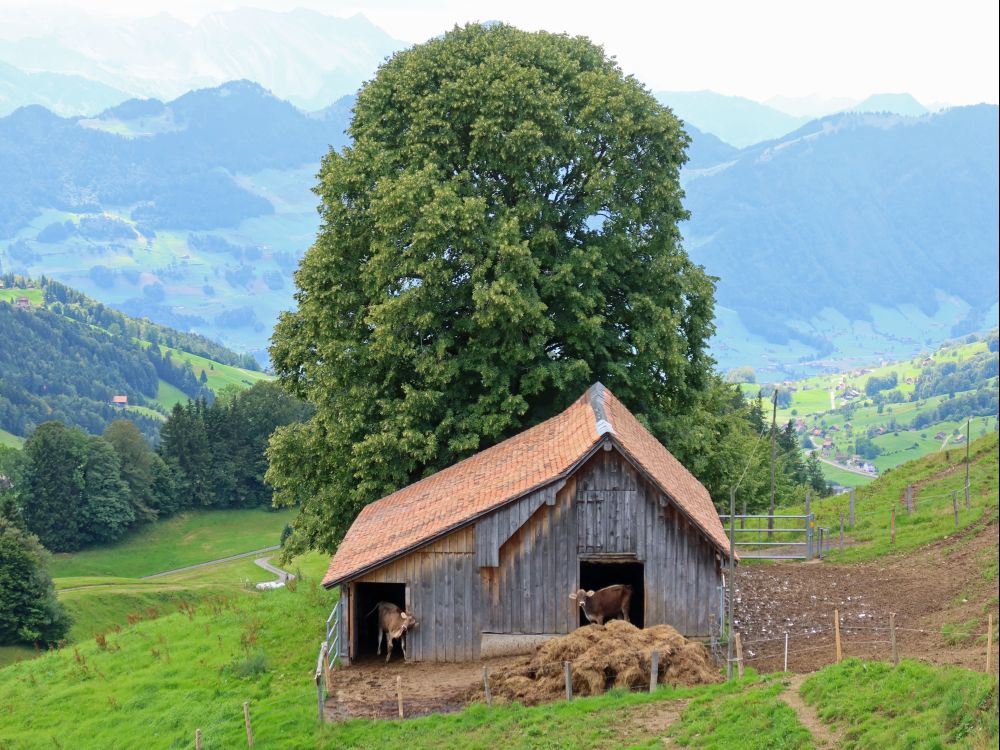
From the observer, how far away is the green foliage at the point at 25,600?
70625mm

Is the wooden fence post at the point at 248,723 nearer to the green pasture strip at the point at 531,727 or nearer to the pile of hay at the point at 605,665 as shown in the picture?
the green pasture strip at the point at 531,727

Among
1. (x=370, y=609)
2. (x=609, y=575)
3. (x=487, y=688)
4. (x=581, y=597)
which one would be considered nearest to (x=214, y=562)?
(x=370, y=609)

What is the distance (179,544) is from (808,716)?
110 metres

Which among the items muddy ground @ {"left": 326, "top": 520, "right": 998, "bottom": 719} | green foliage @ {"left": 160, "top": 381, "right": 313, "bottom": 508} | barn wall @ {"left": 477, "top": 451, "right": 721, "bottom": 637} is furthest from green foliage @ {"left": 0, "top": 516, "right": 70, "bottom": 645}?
green foliage @ {"left": 160, "top": 381, "right": 313, "bottom": 508}

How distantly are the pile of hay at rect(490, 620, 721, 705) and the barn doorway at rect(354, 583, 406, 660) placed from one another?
16.3 ft

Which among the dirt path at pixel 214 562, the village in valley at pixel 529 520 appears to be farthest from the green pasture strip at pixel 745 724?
the dirt path at pixel 214 562

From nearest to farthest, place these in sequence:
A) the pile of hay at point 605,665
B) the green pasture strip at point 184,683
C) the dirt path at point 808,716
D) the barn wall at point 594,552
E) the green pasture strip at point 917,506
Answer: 1. the dirt path at point 808,716
2. the pile of hay at point 605,665
3. the green pasture strip at point 184,683
4. the barn wall at point 594,552
5. the green pasture strip at point 917,506

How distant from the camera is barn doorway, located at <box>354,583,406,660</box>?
29.8 m

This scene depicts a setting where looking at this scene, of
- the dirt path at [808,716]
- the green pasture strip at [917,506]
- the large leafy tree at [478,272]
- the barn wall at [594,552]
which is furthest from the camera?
the green pasture strip at [917,506]

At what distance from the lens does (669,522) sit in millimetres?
28375

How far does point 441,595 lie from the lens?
93.4 feet

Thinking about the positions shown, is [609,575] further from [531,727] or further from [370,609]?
[531,727]

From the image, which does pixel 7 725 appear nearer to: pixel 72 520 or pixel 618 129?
pixel 618 129

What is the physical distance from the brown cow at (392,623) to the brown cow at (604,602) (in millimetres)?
3902
